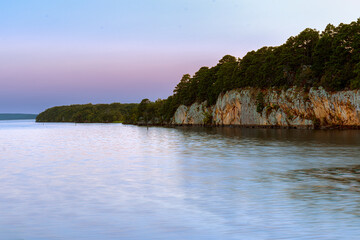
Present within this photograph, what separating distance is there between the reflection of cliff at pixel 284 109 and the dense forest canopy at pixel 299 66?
2.57 m

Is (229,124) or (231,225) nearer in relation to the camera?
(231,225)

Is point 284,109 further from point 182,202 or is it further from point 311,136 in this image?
point 182,202

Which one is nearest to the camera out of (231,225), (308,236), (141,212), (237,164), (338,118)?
(308,236)

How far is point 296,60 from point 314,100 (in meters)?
15.3

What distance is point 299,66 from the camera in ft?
330

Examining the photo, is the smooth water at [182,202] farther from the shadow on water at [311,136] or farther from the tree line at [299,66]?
the tree line at [299,66]

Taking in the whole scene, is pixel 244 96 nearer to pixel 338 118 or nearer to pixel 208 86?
pixel 208 86

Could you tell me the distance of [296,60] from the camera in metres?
99.8

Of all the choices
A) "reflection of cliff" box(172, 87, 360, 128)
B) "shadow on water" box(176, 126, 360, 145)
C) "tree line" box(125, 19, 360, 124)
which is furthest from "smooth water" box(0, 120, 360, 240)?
"tree line" box(125, 19, 360, 124)

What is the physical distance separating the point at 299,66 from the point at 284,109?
1322 cm

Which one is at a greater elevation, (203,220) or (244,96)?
(244,96)

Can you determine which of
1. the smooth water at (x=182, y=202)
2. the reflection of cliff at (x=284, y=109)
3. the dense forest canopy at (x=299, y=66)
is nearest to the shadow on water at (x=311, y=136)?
the reflection of cliff at (x=284, y=109)

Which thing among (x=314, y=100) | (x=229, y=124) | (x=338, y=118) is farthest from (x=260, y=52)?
(x=338, y=118)

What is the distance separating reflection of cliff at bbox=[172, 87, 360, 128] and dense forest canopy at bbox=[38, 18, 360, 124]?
2573 mm
